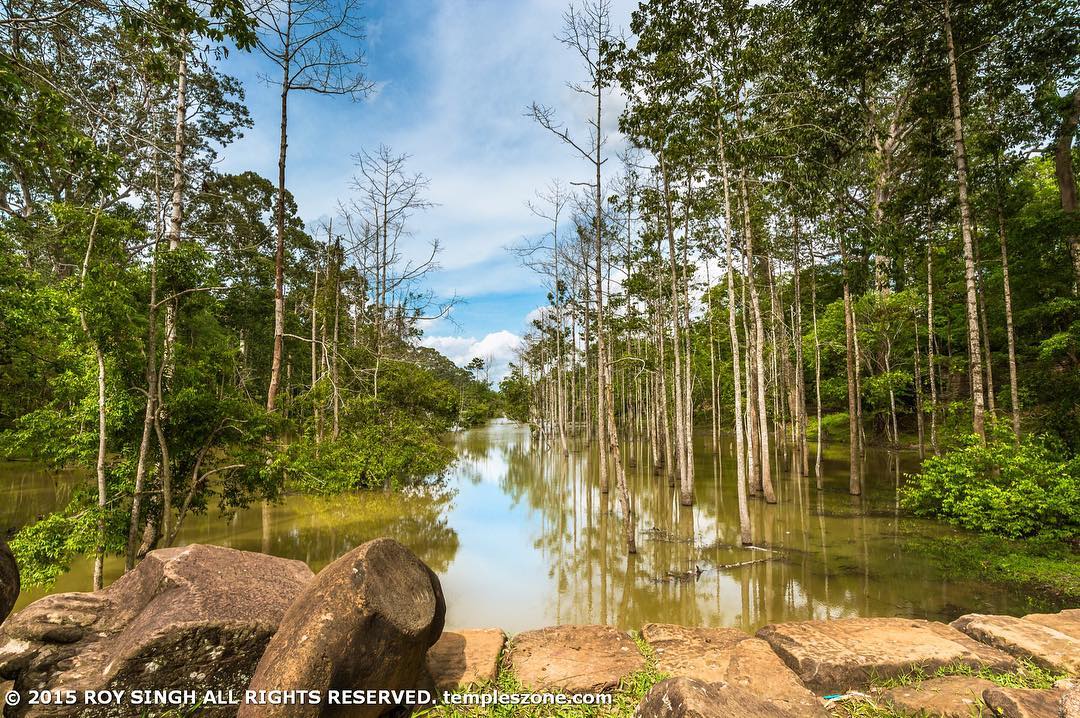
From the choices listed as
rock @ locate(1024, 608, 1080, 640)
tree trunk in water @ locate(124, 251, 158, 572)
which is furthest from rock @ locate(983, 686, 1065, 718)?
tree trunk in water @ locate(124, 251, 158, 572)

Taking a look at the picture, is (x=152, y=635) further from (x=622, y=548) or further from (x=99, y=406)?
(x=622, y=548)

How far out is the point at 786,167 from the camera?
11.6 metres

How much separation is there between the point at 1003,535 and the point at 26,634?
12.5 metres

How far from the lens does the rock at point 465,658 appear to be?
3871 mm

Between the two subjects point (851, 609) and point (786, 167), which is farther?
point (786, 167)

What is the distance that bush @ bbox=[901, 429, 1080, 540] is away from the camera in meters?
6.90

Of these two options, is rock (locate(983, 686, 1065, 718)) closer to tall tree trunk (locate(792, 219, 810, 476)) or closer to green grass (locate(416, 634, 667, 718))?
green grass (locate(416, 634, 667, 718))

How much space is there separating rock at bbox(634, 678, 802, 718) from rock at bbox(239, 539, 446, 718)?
1.66 m

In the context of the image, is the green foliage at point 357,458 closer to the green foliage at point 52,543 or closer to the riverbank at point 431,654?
the green foliage at point 52,543

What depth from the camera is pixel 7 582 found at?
4082 millimetres

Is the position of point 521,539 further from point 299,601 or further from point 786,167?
point 786,167

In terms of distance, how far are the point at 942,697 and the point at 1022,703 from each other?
62 cm

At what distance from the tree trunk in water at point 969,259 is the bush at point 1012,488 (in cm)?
57

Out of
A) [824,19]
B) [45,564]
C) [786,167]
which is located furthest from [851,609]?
[824,19]
